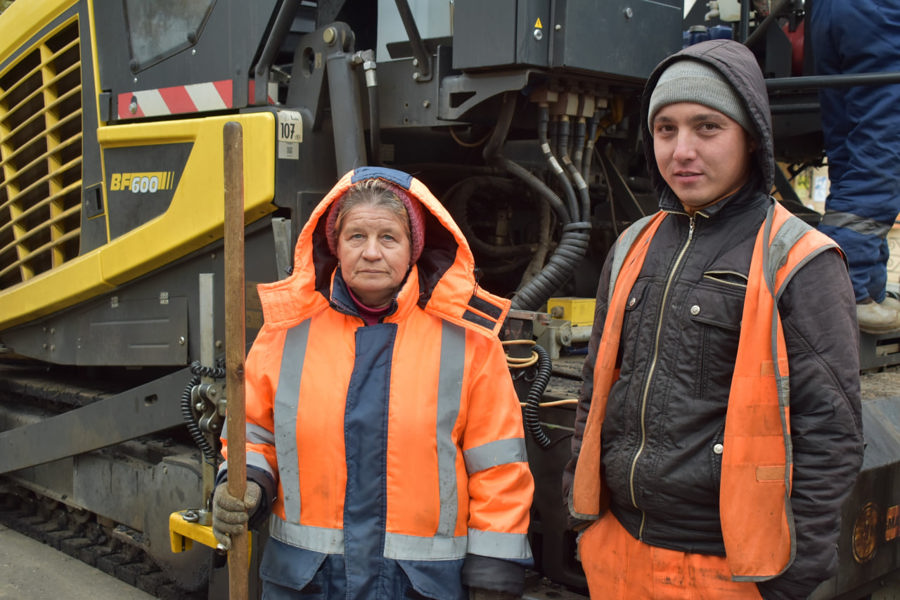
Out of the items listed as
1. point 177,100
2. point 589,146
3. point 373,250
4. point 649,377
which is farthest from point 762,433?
point 177,100

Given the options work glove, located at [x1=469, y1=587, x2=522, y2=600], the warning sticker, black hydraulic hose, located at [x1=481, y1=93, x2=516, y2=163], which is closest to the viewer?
work glove, located at [x1=469, y1=587, x2=522, y2=600]

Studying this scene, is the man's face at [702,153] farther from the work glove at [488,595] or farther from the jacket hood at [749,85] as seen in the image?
the work glove at [488,595]

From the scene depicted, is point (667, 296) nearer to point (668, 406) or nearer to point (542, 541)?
point (668, 406)

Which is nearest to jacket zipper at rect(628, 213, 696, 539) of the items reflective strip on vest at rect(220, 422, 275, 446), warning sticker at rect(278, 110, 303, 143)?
reflective strip on vest at rect(220, 422, 275, 446)

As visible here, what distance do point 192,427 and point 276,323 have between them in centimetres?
129

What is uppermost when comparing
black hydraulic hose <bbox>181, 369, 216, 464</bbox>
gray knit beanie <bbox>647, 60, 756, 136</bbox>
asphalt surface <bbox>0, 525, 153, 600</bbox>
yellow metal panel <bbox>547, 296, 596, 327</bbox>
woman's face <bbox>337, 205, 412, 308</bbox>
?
gray knit beanie <bbox>647, 60, 756, 136</bbox>

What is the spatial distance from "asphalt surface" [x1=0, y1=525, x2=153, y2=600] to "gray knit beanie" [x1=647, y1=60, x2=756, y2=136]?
314cm

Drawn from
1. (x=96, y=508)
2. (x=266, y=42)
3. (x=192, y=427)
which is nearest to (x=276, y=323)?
(x=192, y=427)

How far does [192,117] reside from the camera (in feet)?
11.9

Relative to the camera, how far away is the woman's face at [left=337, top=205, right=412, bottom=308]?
210cm

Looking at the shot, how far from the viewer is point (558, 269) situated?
10.4 feet

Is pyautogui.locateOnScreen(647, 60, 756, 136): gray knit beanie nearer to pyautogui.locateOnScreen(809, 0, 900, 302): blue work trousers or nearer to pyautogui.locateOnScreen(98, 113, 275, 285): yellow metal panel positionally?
pyautogui.locateOnScreen(809, 0, 900, 302): blue work trousers

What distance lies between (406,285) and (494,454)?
430 mm

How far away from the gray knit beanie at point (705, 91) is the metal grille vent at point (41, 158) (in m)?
2.95
